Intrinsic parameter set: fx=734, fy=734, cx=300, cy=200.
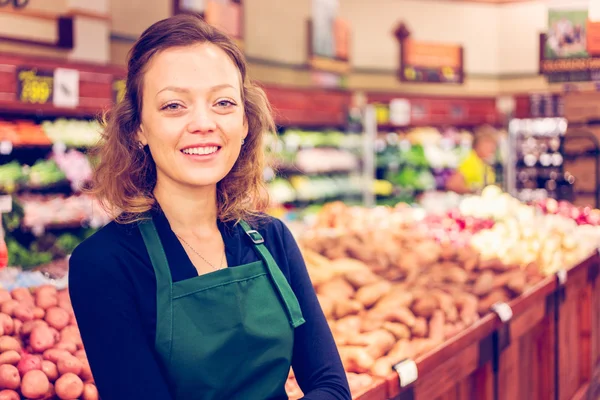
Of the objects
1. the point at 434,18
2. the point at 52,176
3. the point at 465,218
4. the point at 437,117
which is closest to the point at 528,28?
the point at 434,18

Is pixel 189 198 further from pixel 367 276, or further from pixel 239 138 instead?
pixel 367 276

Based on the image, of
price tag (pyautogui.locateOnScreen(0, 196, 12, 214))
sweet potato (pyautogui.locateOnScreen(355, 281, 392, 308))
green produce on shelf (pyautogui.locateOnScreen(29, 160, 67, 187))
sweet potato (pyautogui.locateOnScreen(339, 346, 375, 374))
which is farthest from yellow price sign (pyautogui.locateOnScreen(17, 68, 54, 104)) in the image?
sweet potato (pyautogui.locateOnScreen(339, 346, 375, 374))

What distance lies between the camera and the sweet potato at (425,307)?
3.04 meters

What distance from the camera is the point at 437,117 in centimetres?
1138

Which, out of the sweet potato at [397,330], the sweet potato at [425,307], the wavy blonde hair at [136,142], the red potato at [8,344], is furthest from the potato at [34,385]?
the sweet potato at [425,307]

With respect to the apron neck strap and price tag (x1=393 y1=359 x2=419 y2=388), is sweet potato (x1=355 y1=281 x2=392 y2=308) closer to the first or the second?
price tag (x1=393 y1=359 x2=419 y2=388)

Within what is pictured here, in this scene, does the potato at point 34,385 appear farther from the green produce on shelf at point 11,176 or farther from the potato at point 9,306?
the green produce on shelf at point 11,176

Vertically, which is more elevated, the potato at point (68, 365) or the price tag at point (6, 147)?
the price tag at point (6, 147)

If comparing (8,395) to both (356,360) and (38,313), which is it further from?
(356,360)

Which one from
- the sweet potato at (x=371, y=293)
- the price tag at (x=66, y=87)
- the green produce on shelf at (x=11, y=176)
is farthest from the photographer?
the price tag at (x=66, y=87)

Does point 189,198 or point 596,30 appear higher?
point 596,30

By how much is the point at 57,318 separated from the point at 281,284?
3.08 feet

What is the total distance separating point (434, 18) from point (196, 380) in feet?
40.7

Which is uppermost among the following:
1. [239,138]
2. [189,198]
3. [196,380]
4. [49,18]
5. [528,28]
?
[528,28]
